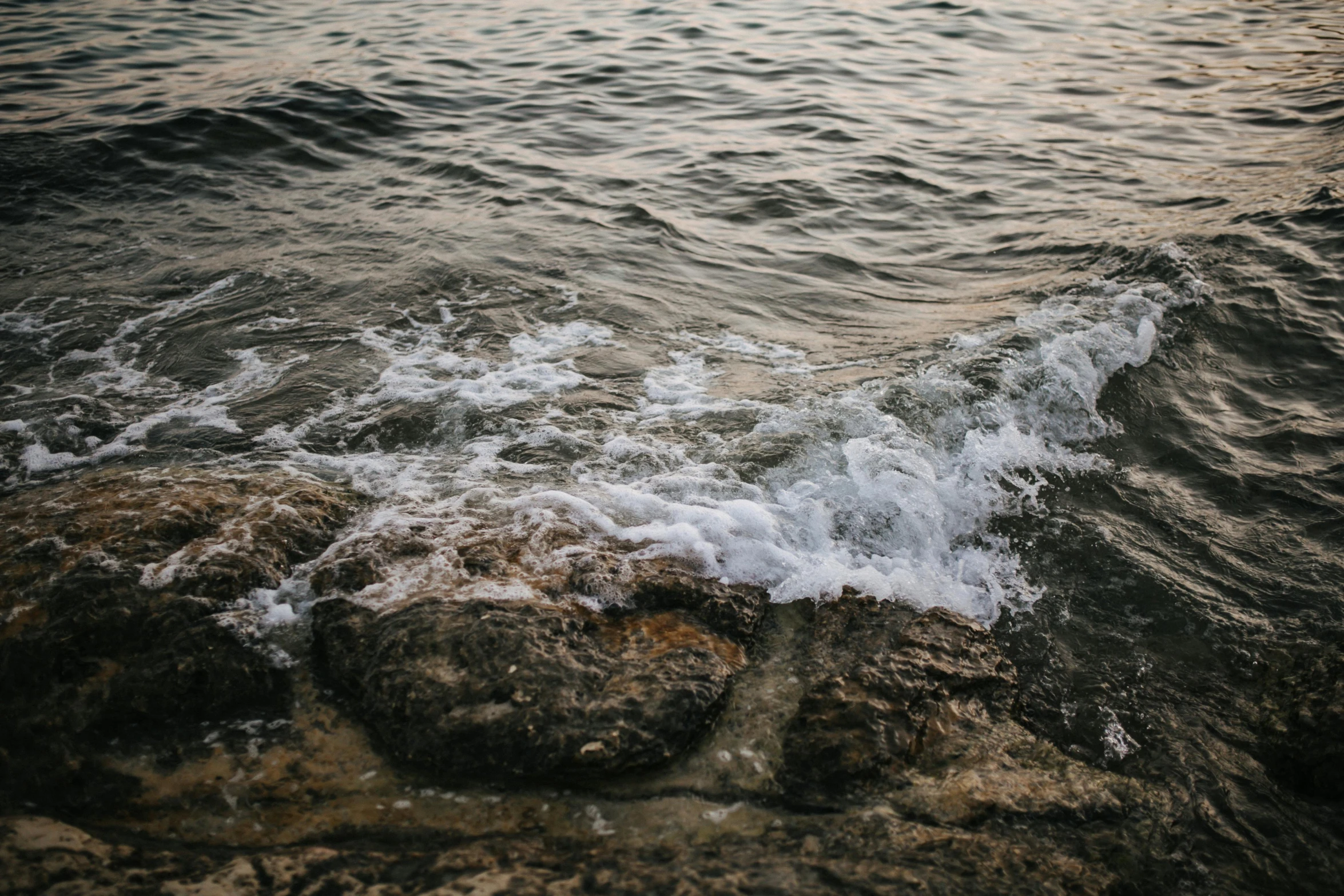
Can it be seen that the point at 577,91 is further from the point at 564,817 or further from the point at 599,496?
the point at 564,817

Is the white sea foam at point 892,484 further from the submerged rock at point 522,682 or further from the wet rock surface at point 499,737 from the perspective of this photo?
the submerged rock at point 522,682

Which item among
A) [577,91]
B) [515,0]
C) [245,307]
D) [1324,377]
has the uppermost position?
[515,0]

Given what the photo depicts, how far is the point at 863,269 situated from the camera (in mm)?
7316

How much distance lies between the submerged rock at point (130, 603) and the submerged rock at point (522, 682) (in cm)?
33

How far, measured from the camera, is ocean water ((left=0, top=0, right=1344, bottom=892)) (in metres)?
3.58

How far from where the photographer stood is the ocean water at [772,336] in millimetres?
3580

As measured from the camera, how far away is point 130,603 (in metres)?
2.95

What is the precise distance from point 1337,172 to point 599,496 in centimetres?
905

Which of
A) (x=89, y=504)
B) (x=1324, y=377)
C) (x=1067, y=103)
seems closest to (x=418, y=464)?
(x=89, y=504)

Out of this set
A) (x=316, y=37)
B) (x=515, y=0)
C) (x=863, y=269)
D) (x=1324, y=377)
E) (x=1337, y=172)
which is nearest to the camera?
(x=1324, y=377)

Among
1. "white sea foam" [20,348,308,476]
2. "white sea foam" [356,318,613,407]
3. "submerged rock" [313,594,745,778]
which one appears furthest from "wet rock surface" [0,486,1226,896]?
"white sea foam" [356,318,613,407]

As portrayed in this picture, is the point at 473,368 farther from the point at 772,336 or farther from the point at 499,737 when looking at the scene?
the point at 499,737

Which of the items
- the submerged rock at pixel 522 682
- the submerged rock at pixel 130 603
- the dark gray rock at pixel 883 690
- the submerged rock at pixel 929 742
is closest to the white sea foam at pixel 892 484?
the dark gray rock at pixel 883 690

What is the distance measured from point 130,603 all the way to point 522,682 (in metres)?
1.47
